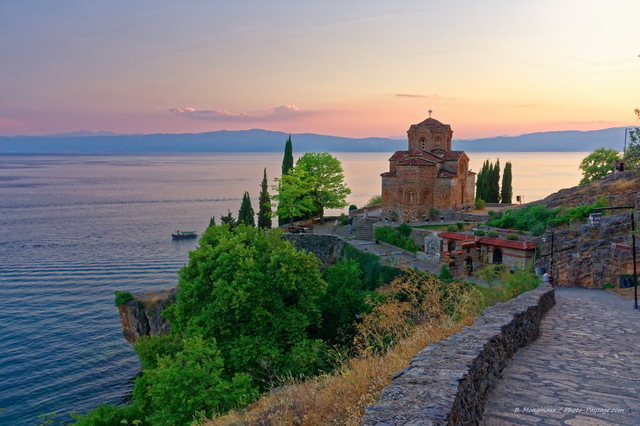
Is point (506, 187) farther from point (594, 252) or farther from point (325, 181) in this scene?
point (594, 252)

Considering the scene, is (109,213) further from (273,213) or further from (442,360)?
(442,360)

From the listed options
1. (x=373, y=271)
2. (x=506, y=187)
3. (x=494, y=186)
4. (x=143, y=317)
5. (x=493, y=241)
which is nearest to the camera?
(x=493, y=241)

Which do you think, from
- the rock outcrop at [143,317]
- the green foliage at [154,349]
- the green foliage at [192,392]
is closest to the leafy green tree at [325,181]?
the rock outcrop at [143,317]

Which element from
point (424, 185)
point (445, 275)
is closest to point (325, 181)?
point (424, 185)

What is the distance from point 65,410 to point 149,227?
56.9 meters

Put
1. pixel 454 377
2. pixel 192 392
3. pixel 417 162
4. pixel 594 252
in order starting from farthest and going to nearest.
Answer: pixel 417 162 → pixel 594 252 → pixel 192 392 → pixel 454 377

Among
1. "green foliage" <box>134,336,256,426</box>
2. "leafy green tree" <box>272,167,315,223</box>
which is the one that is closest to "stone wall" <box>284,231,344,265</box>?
"leafy green tree" <box>272,167,315,223</box>

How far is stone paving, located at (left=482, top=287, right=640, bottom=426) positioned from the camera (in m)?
5.34

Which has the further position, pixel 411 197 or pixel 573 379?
pixel 411 197

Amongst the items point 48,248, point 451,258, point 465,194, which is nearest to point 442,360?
point 451,258

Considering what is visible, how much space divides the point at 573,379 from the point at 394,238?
29.3m

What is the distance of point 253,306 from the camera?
704 inches

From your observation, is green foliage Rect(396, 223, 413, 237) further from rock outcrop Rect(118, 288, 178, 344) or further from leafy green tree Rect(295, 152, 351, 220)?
rock outcrop Rect(118, 288, 178, 344)

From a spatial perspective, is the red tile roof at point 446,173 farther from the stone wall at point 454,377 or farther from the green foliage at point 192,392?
the stone wall at point 454,377
